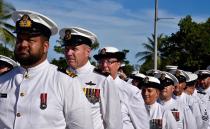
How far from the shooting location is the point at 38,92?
436 cm

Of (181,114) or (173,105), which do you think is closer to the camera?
(173,105)

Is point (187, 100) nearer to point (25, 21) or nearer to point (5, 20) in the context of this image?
point (25, 21)

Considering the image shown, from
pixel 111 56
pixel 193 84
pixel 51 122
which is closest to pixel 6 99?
pixel 51 122

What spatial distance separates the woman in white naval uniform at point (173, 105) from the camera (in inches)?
384

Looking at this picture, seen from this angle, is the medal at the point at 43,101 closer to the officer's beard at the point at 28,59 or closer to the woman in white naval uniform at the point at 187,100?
the officer's beard at the point at 28,59

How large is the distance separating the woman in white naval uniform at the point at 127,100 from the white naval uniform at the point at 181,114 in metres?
2.22

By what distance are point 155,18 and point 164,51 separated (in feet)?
78.1

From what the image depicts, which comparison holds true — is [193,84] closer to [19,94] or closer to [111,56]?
[111,56]

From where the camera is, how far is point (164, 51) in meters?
50.2

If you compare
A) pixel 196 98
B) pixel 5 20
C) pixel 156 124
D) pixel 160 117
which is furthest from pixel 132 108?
pixel 5 20

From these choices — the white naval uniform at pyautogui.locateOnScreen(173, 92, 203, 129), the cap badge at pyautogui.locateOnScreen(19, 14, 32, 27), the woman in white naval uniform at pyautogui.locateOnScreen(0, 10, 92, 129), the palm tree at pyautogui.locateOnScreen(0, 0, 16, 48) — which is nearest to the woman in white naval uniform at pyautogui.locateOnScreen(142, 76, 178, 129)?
the white naval uniform at pyautogui.locateOnScreen(173, 92, 203, 129)

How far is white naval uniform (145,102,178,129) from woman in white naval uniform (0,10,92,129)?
13.8 ft

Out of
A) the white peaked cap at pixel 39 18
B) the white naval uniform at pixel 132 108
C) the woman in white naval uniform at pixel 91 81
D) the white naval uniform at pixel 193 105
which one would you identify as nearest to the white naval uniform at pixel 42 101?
the white peaked cap at pixel 39 18

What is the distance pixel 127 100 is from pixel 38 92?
3307 millimetres
